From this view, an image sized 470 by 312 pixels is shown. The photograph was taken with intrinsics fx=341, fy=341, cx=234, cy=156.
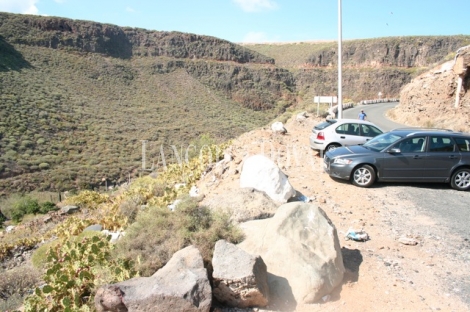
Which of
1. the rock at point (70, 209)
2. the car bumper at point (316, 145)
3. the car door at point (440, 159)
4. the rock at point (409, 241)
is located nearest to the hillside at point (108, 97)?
the rock at point (70, 209)

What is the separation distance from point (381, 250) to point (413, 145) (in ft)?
14.4

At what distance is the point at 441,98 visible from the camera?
2406 cm

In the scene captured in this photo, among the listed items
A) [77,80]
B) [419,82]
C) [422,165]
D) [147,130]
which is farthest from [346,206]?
[77,80]

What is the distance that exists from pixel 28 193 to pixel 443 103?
28.7 m

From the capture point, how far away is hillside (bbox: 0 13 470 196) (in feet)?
89.6

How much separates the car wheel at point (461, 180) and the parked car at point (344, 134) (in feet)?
11.6

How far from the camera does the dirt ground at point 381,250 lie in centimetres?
451

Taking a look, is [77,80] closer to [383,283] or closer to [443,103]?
[443,103]

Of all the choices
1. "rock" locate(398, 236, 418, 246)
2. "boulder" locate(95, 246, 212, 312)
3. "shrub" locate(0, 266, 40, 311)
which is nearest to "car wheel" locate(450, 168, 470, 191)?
"rock" locate(398, 236, 418, 246)

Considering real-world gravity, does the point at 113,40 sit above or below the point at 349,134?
above

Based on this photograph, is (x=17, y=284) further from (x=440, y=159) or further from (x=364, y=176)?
(x=440, y=159)

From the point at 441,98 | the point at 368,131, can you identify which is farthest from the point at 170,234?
the point at 441,98

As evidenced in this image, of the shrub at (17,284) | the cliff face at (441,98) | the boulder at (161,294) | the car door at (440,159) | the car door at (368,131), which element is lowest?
the shrub at (17,284)

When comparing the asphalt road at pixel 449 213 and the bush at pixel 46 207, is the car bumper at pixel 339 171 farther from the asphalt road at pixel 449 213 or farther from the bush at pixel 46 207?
the bush at pixel 46 207
